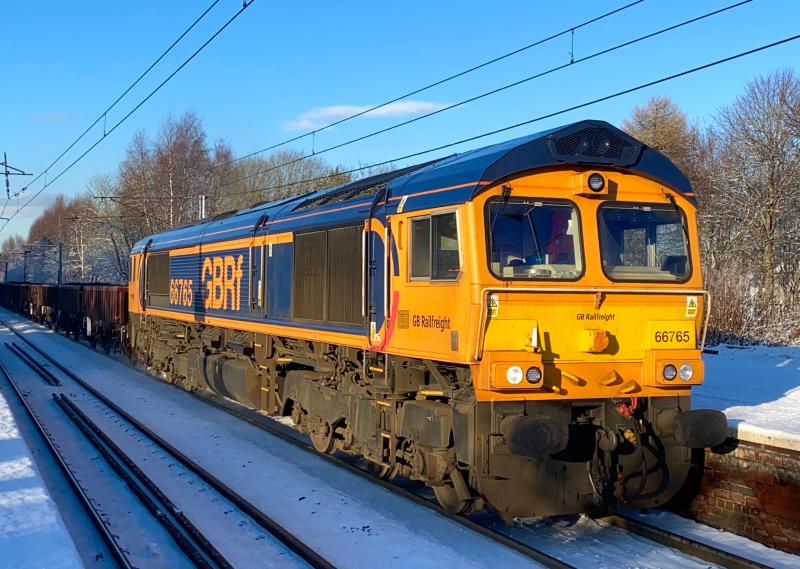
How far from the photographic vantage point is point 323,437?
10688 mm

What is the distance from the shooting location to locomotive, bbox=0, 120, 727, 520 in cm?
693

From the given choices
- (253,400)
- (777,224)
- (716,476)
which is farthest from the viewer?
(777,224)

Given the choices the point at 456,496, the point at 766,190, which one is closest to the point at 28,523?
the point at 456,496

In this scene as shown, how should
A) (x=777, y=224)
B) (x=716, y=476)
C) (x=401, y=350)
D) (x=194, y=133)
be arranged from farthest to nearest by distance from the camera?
1. (x=194, y=133)
2. (x=777, y=224)
3. (x=716, y=476)
4. (x=401, y=350)

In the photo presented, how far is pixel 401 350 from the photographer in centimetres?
806

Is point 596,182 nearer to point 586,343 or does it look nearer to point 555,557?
point 586,343

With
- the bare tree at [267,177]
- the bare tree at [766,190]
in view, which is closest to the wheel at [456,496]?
the bare tree at [766,190]

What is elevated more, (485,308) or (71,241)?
(71,241)

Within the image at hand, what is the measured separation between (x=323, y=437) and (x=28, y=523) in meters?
4.16

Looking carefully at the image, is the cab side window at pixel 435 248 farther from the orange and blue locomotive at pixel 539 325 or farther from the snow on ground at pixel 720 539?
the snow on ground at pixel 720 539

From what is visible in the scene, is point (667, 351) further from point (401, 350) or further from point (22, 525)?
point (22, 525)

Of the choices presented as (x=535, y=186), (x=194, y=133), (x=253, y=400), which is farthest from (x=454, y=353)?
(x=194, y=133)

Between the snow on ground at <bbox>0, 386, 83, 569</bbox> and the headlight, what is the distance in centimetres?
394

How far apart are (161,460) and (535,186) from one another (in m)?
6.90
